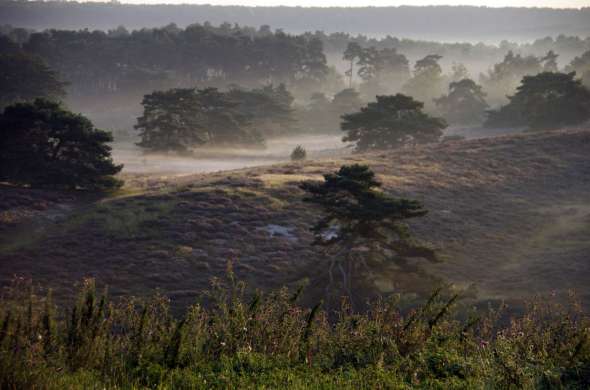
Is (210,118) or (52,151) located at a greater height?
(210,118)

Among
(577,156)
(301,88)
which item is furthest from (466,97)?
(577,156)

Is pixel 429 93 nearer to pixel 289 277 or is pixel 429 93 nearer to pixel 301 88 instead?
pixel 301 88

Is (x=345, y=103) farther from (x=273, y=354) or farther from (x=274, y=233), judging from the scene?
(x=273, y=354)

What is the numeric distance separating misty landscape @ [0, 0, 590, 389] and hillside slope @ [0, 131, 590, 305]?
13 cm

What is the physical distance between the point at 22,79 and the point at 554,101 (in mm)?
58650

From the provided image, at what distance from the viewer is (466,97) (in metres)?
91.9

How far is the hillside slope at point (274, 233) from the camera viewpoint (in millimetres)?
22906

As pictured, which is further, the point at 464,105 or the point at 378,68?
the point at 378,68

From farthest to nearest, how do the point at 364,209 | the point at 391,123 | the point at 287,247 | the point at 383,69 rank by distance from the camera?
the point at 383,69, the point at 391,123, the point at 287,247, the point at 364,209

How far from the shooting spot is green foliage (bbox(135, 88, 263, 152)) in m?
63.7

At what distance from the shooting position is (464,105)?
299 feet

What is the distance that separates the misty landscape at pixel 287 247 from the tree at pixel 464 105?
1.43ft

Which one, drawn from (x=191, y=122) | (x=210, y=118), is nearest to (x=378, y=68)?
(x=210, y=118)

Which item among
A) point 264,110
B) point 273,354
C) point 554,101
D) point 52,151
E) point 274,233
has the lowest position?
point 274,233
